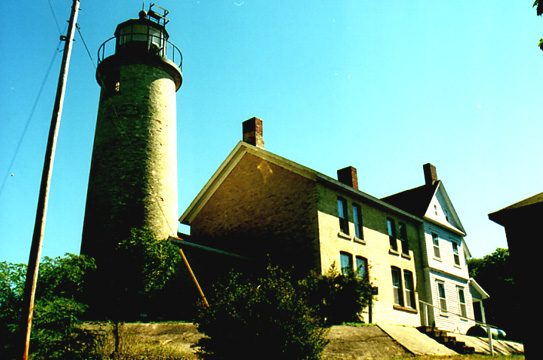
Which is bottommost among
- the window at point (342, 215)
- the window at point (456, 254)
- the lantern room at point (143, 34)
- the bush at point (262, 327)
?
the bush at point (262, 327)

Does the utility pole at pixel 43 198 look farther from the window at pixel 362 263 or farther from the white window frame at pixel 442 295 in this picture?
the white window frame at pixel 442 295

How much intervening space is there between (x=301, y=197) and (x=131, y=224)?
7433 millimetres

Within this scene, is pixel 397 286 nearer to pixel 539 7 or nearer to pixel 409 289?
pixel 409 289

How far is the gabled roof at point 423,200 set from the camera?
2712 centimetres

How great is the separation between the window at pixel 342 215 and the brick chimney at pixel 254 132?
16.2 feet

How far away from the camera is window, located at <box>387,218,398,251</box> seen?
24406 mm

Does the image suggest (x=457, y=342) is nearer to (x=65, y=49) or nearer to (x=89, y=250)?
(x=89, y=250)

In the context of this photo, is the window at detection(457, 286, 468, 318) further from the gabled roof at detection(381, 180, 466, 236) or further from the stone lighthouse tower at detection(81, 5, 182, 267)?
the stone lighthouse tower at detection(81, 5, 182, 267)

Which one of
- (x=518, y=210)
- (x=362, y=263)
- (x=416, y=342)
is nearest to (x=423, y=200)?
(x=362, y=263)

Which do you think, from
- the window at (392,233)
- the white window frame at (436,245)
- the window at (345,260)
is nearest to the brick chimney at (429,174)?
the white window frame at (436,245)

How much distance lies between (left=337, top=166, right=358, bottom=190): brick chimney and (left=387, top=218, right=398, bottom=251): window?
2799 millimetres

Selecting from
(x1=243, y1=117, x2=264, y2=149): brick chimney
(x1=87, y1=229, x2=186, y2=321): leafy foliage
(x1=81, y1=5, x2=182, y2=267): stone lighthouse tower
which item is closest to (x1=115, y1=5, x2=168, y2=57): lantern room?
(x1=81, y1=5, x2=182, y2=267): stone lighthouse tower

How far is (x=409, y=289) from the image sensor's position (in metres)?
24.3

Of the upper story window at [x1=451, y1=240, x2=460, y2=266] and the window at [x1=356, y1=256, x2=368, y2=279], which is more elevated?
the upper story window at [x1=451, y1=240, x2=460, y2=266]
